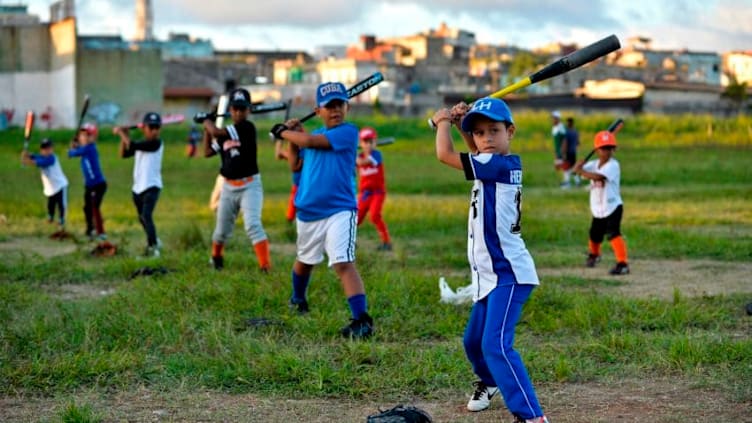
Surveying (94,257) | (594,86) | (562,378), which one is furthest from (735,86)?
(562,378)

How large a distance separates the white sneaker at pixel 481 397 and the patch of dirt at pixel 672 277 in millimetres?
4270

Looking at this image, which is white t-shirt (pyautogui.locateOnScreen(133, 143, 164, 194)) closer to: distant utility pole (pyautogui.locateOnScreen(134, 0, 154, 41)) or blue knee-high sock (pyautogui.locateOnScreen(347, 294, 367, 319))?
blue knee-high sock (pyautogui.locateOnScreen(347, 294, 367, 319))

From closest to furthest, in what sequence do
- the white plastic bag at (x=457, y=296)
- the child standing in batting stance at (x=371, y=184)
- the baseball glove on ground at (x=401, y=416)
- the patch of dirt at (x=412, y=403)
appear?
the baseball glove on ground at (x=401, y=416) → the patch of dirt at (x=412, y=403) → the white plastic bag at (x=457, y=296) → the child standing in batting stance at (x=371, y=184)

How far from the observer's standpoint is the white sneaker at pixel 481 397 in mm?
6672

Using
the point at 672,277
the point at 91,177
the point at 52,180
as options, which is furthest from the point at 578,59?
the point at 52,180

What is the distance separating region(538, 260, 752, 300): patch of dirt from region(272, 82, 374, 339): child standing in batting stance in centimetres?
321

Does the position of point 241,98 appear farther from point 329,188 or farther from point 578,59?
point 578,59

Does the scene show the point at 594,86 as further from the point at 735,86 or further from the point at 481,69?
the point at 481,69

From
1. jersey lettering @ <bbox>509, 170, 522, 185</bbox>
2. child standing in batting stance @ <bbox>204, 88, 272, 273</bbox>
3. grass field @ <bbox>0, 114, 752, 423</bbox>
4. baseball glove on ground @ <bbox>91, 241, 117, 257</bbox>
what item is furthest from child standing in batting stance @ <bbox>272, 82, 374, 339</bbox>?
baseball glove on ground @ <bbox>91, 241, 117, 257</bbox>

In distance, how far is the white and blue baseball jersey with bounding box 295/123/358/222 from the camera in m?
9.23

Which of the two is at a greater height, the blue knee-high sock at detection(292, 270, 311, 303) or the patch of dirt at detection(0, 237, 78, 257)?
the blue knee-high sock at detection(292, 270, 311, 303)

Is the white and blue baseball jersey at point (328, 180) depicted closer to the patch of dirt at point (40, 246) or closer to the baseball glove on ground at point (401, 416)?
the baseball glove on ground at point (401, 416)

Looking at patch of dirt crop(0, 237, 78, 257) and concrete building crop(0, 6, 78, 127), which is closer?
patch of dirt crop(0, 237, 78, 257)

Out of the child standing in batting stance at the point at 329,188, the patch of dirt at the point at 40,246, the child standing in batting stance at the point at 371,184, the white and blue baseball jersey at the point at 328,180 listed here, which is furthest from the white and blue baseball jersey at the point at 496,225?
the patch of dirt at the point at 40,246
